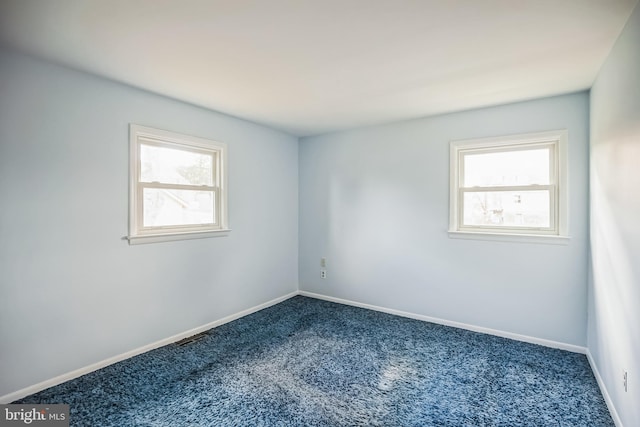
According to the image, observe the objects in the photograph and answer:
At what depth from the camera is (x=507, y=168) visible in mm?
3270

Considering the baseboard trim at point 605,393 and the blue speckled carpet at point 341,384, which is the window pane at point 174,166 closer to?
the blue speckled carpet at point 341,384

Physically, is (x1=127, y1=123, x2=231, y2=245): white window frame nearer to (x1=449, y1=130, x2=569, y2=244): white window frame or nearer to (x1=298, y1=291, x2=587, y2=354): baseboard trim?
(x1=298, y1=291, x2=587, y2=354): baseboard trim

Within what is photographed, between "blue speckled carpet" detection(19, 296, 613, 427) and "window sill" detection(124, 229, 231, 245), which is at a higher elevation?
"window sill" detection(124, 229, 231, 245)

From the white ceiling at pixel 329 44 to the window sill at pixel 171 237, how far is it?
4.52ft

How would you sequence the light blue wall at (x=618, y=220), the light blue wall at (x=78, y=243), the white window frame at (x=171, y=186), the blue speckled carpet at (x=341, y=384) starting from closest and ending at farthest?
the light blue wall at (x=618, y=220) → the blue speckled carpet at (x=341, y=384) → the light blue wall at (x=78, y=243) → the white window frame at (x=171, y=186)

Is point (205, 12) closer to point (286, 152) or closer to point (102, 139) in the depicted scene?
point (102, 139)

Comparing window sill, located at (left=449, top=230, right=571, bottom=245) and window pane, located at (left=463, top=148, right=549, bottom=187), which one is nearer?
window sill, located at (left=449, top=230, right=571, bottom=245)

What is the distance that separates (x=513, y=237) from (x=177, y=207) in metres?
3.53

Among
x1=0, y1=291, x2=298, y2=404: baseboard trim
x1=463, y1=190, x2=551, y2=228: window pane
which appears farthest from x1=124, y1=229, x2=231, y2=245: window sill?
x1=463, y1=190, x2=551, y2=228: window pane

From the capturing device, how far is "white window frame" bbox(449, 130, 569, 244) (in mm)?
2918

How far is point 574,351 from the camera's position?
287 centimetres

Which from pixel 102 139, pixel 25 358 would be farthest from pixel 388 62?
pixel 25 358

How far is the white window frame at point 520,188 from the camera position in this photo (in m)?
2.92

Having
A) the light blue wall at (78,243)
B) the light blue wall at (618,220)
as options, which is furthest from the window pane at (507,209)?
the light blue wall at (78,243)
